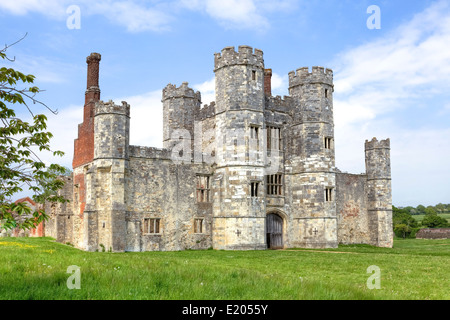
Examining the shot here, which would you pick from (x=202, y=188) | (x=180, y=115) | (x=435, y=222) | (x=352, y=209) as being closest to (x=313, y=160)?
(x=352, y=209)

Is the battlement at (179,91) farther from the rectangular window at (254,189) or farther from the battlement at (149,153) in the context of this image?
the rectangular window at (254,189)

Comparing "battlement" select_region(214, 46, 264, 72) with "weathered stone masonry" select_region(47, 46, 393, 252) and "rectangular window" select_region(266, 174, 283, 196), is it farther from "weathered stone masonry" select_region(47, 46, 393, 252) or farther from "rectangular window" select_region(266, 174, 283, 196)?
"rectangular window" select_region(266, 174, 283, 196)

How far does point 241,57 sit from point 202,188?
28.7 ft

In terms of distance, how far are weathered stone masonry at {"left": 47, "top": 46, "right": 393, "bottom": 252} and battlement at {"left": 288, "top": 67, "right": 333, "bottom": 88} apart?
2.8 inches

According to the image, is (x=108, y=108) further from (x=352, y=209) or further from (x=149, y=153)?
(x=352, y=209)

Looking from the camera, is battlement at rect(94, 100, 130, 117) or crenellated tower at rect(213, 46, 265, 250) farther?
crenellated tower at rect(213, 46, 265, 250)

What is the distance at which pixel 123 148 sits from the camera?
26.0m

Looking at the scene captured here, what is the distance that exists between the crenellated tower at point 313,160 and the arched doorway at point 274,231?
1169 mm

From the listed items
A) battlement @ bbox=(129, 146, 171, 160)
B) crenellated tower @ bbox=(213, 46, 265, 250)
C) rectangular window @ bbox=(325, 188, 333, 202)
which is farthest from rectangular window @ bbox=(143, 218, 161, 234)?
rectangular window @ bbox=(325, 188, 333, 202)

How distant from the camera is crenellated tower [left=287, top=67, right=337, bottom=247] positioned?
30047 millimetres

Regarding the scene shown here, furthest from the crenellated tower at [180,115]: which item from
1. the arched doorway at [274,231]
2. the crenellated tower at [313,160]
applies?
the arched doorway at [274,231]

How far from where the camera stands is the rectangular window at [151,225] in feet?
88.3

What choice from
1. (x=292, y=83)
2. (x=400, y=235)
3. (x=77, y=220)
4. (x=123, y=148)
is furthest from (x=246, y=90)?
(x=400, y=235)

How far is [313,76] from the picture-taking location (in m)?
31.3
